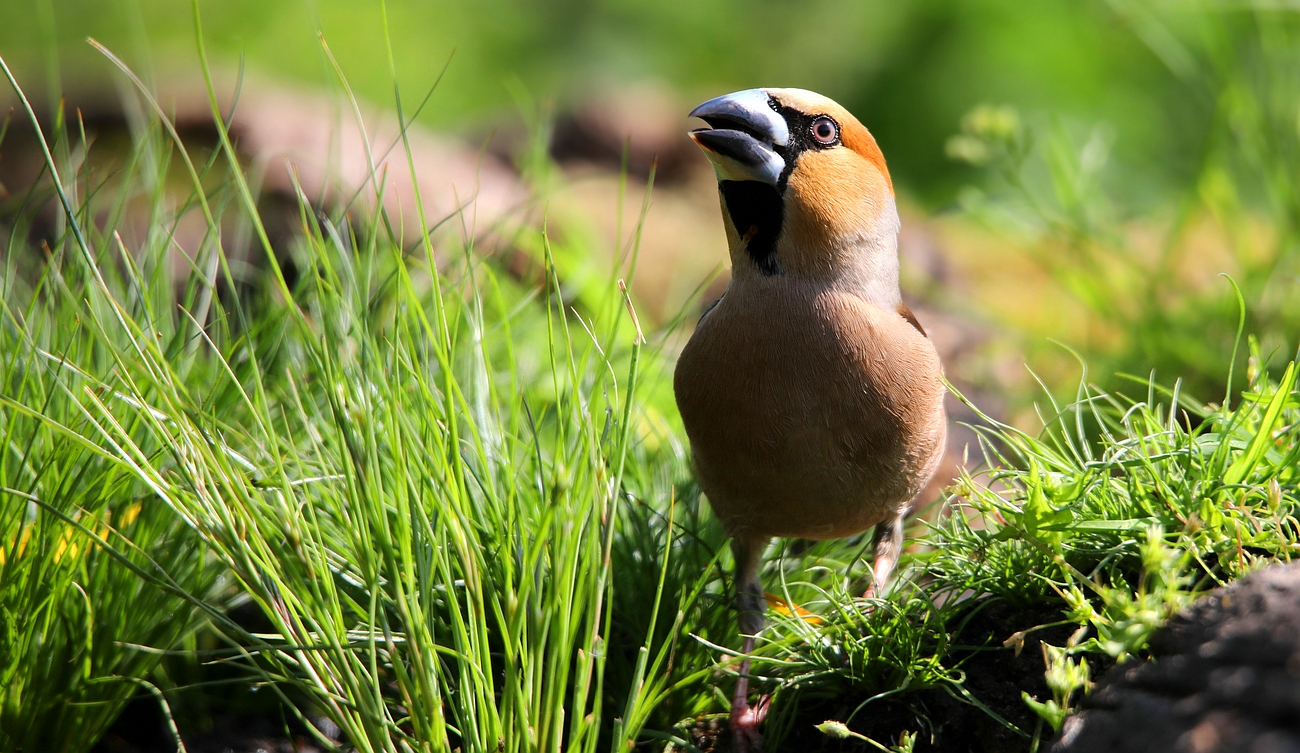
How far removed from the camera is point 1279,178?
426 cm

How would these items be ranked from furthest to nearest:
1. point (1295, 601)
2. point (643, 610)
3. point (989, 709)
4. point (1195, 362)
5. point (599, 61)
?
point (599, 61) → point (1195, 362) → point (643, 610) → point (989, 709) → point (1295, 601)

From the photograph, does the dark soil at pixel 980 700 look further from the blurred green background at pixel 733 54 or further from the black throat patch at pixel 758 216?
the blurred green background at pixel 733 54

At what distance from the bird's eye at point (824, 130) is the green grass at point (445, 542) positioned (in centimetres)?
83

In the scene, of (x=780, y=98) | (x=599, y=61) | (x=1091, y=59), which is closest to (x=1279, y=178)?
(x=780, y=98)

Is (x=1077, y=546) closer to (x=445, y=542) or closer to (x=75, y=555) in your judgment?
(x=445, y=542)

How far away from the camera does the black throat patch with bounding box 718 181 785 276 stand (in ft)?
8.44

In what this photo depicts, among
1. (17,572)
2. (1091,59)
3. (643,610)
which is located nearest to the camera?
(17,572)

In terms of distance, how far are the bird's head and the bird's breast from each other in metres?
0.12

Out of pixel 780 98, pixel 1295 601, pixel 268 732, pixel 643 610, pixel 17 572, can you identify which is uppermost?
pixel 780 98

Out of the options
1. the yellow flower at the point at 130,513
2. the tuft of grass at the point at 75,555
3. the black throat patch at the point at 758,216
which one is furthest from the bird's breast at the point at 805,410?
the yellow flower at the point at 130,513

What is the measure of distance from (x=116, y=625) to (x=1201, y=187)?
14.0 ft

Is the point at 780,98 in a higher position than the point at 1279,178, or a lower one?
higher

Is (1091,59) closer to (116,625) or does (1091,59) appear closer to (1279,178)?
(1279,178)

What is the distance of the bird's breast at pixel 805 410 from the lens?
7.91ft
